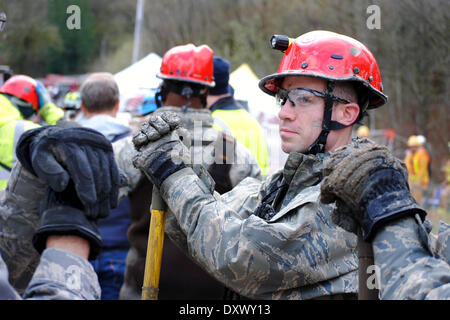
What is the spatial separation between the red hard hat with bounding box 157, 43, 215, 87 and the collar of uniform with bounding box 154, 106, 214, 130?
316 millimetres

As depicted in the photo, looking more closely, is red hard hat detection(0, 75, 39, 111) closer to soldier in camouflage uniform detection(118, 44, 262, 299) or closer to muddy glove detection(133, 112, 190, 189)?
soldier in camouflage uniform detection(118, 44, 262, 299)

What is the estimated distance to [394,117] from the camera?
23969 millimetres

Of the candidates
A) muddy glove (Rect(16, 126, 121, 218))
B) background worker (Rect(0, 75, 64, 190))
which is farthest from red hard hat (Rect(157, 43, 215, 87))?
muddy glove (Rect(16, 126, 121, 218))

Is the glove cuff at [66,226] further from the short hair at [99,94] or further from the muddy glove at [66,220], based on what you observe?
the short hair at [99,94]

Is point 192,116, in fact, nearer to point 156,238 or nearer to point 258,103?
point 156,238

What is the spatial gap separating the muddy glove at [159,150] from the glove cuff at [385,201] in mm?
1004

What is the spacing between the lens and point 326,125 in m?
2.80

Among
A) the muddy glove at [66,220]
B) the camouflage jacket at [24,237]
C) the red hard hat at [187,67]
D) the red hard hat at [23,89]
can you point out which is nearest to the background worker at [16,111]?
the red hard hat at [23,89]

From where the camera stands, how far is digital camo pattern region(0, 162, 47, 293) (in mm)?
2748

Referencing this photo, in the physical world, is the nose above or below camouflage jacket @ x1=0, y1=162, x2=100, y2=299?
above

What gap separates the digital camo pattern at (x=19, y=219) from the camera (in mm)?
2748

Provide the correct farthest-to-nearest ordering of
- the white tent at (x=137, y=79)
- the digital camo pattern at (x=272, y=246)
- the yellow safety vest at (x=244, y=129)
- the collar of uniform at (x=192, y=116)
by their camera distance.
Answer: the white tent at (x=137, y=79), the yellow safety vest at (x=244, y=129), the collar of uniform at (x=192, y=116), the digital camo pattern at (x=272, y=246)

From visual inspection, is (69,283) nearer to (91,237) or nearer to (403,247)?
(91,237)

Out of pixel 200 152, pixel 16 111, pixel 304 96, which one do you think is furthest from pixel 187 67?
pixel 304 96
